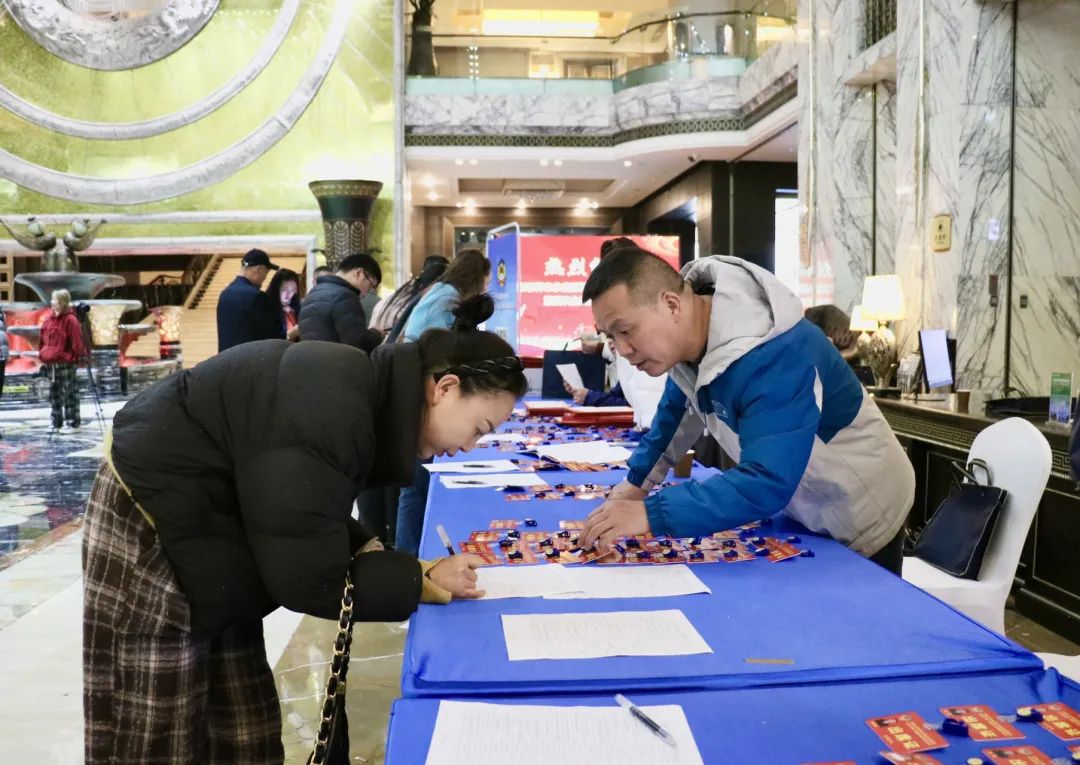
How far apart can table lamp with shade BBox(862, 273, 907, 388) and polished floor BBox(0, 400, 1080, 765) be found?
2.94m

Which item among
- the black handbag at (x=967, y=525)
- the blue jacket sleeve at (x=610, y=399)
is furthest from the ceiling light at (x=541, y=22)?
the black handbag at (x=967, y=525)

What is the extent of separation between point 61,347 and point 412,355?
9.33 meters

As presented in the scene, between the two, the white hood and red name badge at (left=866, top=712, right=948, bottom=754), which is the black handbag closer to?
the white hood

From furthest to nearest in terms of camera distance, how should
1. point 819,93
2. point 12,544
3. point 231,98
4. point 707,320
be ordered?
point 231,98 → point 819,93 → point 12,544 → point 707,320

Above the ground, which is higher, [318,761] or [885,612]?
[885,612]

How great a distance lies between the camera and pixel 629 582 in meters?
1.71

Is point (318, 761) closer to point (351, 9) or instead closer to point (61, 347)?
point (61, 347)

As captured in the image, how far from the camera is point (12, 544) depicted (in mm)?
5000

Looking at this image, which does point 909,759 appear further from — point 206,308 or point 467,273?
point 206,308

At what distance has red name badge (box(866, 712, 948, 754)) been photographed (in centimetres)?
106

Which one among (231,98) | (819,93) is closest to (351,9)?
(231,98)

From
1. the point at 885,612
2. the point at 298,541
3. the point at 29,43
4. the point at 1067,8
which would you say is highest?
the point at 29,43

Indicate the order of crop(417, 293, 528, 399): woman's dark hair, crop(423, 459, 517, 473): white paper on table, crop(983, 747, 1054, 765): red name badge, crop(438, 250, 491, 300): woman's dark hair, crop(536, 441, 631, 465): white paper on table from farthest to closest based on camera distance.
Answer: crop(438, 250, 491, 300): woman's dark hair
crop(536, 441, 631, 465): white paper on table
crop(423, 459, 517, 473): white paper on table
crop(417, 293, 528, 399): woman's dark hair
crop(983, 747, 1054, 765): red name badge

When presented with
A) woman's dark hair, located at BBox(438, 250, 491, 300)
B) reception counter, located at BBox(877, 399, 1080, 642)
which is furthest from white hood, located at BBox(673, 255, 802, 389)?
woman's dark hair, located at BBox(438, 250, 491, 300)
